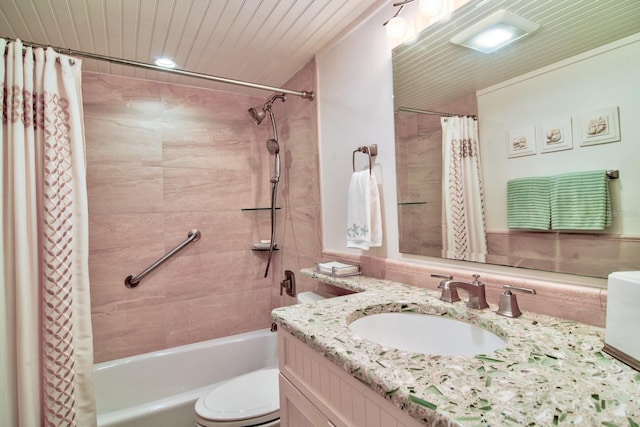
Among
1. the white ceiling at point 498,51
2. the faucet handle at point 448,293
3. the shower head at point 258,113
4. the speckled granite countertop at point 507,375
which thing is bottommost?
the speckled granite countertop at point 507,375

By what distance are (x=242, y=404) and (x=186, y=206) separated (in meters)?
1.34

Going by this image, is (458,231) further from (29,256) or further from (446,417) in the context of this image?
(29,256)

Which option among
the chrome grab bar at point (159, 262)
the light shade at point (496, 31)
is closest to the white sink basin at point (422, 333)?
the light shade at point (496, 31)

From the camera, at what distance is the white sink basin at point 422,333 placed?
3.02 ft

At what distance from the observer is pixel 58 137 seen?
1323 millimetres

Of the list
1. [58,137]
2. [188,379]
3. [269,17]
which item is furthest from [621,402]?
[188,379]

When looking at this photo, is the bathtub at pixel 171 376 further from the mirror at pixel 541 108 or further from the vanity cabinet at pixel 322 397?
the mirror at pixel 541 108

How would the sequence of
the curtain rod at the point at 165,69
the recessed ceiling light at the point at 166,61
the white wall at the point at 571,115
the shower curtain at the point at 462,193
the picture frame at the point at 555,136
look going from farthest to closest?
the recessed ceiling light at the point at 166,61 < the curtain rod at the point at 165,69 < the shower curtain at the point at 462,193 < the picture frame at the point at 555,136 < the white wall at the point at 571,115

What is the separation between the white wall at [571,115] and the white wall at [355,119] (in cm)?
45

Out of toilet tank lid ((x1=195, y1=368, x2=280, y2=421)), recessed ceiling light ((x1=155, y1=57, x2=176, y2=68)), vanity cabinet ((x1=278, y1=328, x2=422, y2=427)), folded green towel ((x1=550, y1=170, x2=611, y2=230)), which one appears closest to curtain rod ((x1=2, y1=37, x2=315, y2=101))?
recessed ceiling light ((x1=155, y1=57, x2=176, y2=68))

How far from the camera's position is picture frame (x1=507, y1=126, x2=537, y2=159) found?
3.08ft

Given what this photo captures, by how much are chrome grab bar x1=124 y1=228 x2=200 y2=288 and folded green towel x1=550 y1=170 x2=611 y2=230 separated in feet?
6.71

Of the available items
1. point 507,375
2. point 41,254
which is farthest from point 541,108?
point 41,254

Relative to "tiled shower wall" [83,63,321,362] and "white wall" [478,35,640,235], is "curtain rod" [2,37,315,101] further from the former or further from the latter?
"white wall" [478,35,640,235]
